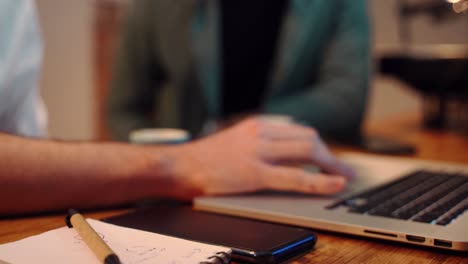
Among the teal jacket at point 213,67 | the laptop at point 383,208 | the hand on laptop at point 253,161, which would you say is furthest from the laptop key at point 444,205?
the teal jacket at point 213,67

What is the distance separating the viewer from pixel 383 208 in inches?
22.7

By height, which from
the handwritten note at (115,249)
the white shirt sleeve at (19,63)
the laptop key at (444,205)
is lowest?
the laptop key at (444,205)

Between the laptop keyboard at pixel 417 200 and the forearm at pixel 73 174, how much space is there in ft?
0.74

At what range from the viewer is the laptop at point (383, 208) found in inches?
20.1

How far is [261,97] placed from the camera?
1712 mm

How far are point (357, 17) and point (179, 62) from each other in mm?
494

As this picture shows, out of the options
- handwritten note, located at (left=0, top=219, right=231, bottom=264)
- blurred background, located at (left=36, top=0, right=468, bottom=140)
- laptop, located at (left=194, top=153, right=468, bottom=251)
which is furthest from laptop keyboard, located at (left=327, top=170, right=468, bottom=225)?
blurred background, located at (left=36, top=0, right=468, bottom=140)

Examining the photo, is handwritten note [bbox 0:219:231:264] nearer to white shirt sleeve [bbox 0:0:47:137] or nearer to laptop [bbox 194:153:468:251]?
laptop [bbox 194:153:468:251]

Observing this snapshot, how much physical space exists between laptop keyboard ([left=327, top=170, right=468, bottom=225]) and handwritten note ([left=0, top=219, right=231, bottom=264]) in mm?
206

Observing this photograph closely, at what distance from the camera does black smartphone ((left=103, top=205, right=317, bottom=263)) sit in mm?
454

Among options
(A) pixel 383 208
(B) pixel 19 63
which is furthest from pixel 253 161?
(B) pixel 19 63

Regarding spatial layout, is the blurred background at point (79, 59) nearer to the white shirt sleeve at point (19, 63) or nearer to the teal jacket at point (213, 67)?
the teal jacket at point (213, 67)

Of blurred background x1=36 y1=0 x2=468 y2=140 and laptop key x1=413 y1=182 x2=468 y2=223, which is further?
blurred background x1=36 y1=0 x2=468 y2=140

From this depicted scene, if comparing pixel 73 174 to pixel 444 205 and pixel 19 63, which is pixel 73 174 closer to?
pixel 19 63
